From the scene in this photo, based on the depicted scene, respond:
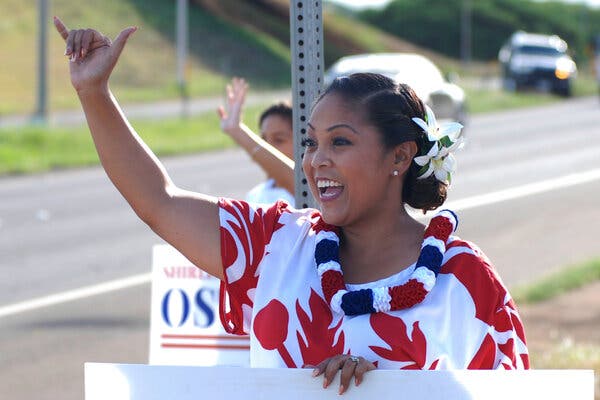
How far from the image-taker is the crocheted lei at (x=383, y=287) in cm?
311

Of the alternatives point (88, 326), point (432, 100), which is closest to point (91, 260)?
point (88, 326)

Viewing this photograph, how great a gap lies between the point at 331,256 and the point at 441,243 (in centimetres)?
26

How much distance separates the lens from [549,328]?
942 cm

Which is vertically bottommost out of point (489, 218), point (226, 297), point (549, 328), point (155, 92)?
point (226, 297)

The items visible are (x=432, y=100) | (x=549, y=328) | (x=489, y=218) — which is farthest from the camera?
(x=432, y=100)

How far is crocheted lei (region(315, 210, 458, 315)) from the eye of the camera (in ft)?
10.2

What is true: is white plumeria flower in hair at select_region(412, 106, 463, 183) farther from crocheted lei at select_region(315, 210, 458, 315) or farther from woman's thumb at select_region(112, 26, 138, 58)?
woman's thumb at select_region(112, 26, 138, 58)

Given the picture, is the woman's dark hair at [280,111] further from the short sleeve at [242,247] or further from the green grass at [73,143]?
the green grass at [73,143]

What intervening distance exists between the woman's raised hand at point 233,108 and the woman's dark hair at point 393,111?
1811mm

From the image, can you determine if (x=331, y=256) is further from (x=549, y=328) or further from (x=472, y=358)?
(x=549, y=328)

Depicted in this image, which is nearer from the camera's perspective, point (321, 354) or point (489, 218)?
point (321, 354)

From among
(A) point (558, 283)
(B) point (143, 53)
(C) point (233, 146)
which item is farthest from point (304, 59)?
(B) point (143, 53)

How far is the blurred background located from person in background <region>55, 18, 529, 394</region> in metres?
3.35

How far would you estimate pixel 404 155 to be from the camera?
11.0ft
